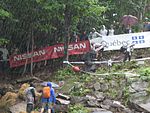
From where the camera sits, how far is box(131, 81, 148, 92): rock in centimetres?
1813

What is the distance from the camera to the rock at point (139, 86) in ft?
59.5

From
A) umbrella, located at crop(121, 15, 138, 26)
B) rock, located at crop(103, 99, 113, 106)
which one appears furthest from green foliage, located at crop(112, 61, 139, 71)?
umbrella, located at crop(121, 15, 138, 26)

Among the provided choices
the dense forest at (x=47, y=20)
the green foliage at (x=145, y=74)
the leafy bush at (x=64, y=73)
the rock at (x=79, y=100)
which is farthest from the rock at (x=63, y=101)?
the dense forest at (x=47, y=20)

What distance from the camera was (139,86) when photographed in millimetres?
18266

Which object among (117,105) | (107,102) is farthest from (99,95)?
(117,105)

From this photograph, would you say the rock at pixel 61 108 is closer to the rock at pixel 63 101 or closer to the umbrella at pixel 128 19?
the rock at pixel 63 101

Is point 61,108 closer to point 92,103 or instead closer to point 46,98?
point 92,103

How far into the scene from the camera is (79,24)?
25.8 m

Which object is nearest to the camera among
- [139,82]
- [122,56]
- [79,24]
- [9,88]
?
[139,82]

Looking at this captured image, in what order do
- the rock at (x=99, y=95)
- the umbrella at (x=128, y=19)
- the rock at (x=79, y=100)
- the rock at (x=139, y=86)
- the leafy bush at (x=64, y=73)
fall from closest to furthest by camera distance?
1. the rock at (x=79, y=100)
2. the rock at (x=99, y=95)
3. the rock at (x=139, y=86)
4. the leafy bush at (x=64, y=73)
5. the umbrella at (x=128, y=19)

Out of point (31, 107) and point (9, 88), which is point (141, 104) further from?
point (9, 88)

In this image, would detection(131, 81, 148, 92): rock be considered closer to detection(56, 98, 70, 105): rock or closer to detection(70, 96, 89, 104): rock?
detection(70, 96, 89, 104): rock

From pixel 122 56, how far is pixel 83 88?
556 centimetres

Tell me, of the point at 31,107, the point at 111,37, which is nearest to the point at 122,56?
the point at 111,37
